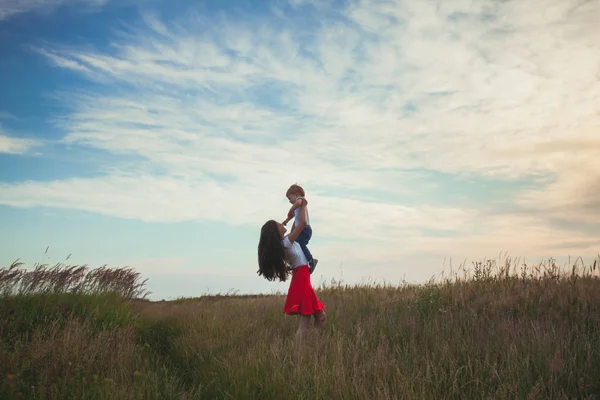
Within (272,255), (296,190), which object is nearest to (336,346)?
(272,255)

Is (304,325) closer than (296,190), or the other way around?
(304,325)

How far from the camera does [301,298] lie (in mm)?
6660

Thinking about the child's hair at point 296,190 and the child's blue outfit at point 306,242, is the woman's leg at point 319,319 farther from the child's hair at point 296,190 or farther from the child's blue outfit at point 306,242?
the child's hair at point 296,190

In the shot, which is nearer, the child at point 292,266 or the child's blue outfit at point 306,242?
the child at point 292,266

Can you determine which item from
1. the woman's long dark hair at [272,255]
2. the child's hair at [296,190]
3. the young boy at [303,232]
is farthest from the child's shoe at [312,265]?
the child's hair at [296,190]

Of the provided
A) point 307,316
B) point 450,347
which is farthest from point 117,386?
point 450,347

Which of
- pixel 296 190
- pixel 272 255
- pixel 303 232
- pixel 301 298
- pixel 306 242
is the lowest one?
pixel 301 298

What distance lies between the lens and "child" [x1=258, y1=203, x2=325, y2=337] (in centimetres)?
665

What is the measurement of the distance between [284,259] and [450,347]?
272 centimetres

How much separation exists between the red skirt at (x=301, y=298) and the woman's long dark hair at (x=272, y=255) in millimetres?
249

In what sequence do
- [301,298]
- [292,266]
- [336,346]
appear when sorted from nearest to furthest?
[336,346], [301,298], [292,266]

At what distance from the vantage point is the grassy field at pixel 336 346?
172 inches

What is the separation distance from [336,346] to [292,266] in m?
1.75

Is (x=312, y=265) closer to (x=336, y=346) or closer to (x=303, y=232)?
(x=303, y=232)
